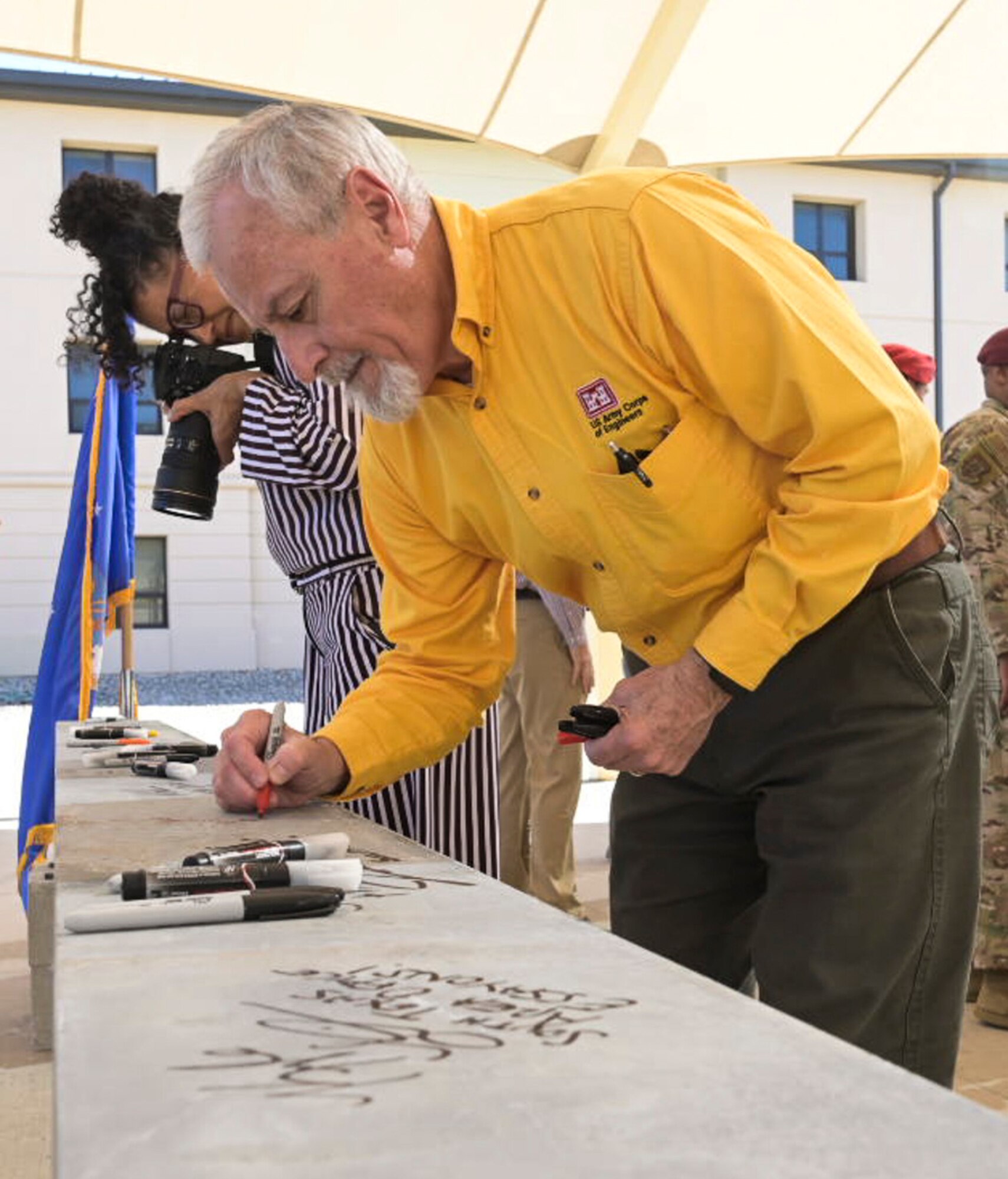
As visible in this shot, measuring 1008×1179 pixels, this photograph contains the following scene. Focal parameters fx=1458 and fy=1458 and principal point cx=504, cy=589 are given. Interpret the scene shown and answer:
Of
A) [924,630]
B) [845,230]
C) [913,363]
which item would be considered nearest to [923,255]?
[845,230]

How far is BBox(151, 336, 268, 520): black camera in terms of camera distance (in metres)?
2.31

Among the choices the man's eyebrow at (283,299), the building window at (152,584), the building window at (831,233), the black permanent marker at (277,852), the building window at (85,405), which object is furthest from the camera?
the building window at (831,233)

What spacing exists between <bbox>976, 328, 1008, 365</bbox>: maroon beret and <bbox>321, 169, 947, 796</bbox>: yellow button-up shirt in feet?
7.07

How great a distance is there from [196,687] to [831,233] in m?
10.1

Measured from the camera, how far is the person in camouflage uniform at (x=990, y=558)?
10.9 feet

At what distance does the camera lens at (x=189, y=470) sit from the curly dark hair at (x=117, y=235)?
0.35 m

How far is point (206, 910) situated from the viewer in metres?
1.05

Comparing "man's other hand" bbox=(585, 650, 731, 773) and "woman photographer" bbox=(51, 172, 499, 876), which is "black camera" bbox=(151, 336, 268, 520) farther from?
A: "man's other hand" bbox=(585, 650, 731, 773)

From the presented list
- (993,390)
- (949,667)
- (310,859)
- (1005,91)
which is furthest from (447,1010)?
(1005,91)

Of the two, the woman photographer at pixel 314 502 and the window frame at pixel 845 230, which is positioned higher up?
the window frame at pixel 845 230

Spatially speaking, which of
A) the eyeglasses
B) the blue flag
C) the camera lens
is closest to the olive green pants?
the camera lens

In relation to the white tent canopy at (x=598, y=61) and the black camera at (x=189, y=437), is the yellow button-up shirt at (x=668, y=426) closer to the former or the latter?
the black camera at (x=189, y=437)

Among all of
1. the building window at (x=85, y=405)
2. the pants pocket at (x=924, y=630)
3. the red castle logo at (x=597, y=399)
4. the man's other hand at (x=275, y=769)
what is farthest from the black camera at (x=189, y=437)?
the building window at (x=85, y=405)
